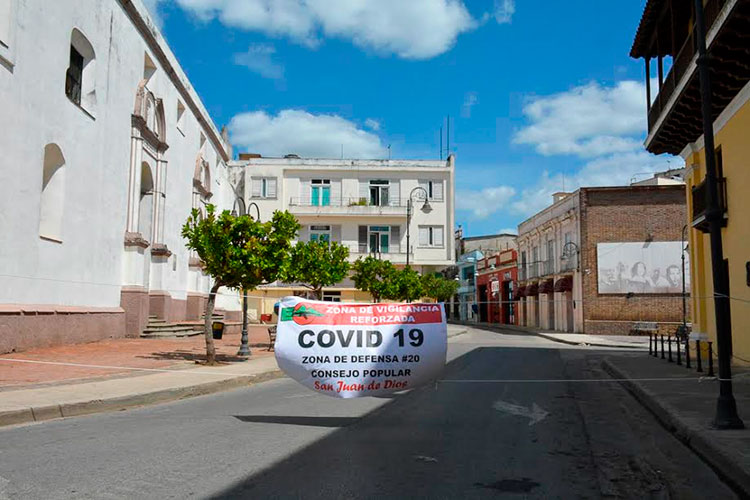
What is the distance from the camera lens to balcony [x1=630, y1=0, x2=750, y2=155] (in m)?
12.6

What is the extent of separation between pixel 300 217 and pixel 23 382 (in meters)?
39.4

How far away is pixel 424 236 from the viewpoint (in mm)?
50625

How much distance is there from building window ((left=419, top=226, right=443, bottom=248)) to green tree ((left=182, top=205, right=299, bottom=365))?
33.9m

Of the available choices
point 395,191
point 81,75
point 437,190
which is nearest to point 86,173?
point 81,75

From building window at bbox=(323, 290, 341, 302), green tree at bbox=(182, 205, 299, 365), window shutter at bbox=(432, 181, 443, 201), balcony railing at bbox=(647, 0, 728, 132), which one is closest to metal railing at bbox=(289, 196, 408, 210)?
window shutter at bbox=(432, 181, 443, 201)

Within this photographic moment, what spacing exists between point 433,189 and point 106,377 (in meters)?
39.7

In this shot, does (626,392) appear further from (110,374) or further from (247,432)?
(110,374)

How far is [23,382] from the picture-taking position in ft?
38.4

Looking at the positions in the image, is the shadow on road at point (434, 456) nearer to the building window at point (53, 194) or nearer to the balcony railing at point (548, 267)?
the building window at point (53, 194)

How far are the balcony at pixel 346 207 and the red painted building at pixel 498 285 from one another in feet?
40.0

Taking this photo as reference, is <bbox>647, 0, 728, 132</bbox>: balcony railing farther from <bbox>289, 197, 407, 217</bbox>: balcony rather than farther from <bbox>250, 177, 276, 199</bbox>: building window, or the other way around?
<bbox>250, 177, 276, 199</bbox>: building window

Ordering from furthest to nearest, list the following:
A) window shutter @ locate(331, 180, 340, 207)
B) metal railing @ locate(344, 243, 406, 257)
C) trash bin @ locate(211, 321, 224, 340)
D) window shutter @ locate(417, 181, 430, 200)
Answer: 1. window shutter @ locate(331, 180, 340, 207)
2. window shutter @ locate(417, 181, 430, 200)
3. metal railing @ locate(344, 243, 406, 257)
4. trash bin @ locate(211, 321, 224, 340)

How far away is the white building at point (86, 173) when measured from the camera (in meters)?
16.5

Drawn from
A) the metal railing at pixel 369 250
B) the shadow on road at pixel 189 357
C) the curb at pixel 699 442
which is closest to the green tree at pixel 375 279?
the metal railing at pixel 369 250
